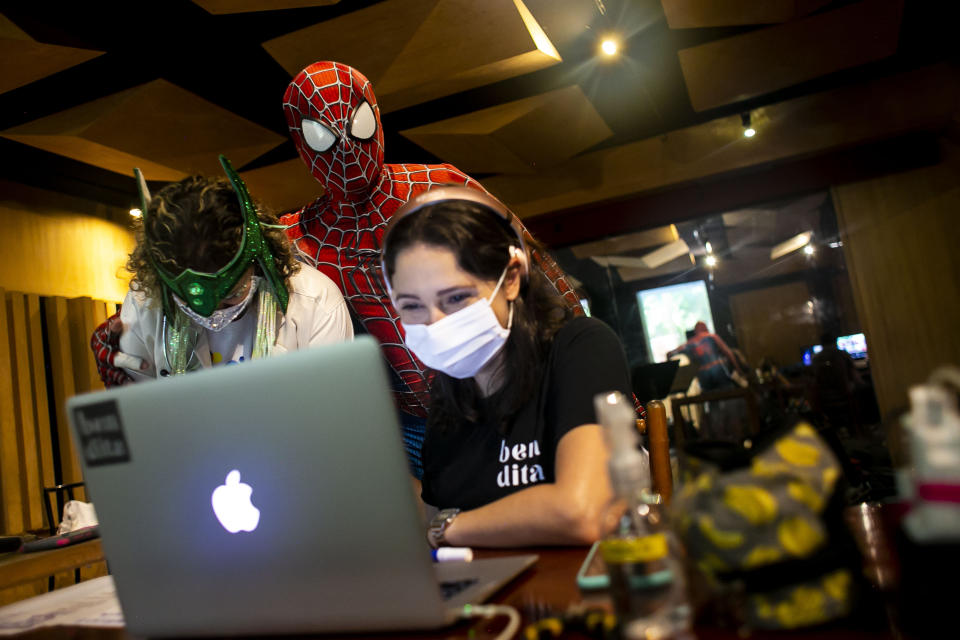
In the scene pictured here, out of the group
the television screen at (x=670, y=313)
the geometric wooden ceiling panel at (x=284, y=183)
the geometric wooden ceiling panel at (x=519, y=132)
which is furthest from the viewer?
the television screen at (x=670, y=313)

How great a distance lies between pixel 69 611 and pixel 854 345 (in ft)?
20.8

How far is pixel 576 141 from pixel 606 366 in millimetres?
4441

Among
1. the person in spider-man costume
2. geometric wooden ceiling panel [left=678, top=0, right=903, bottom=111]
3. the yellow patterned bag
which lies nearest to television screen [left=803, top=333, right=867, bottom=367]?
geometric wooden ceiling panel [left=678, top=0, right=903, bottom=111]

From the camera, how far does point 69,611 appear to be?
104 centimetres

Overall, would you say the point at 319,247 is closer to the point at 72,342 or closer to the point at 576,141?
the point at 576,141

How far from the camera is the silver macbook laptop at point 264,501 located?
25.3 inches

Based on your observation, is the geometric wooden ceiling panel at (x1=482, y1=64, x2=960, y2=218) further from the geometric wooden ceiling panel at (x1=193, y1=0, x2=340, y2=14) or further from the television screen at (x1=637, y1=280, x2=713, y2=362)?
the geometric wooden ceiling panel at (x1=193, y1=0, x2=340, y2=14)

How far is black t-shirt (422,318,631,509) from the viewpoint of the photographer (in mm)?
1225

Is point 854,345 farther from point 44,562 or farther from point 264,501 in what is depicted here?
point 264,501

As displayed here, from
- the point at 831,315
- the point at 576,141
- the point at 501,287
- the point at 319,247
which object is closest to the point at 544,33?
the point at 576,141

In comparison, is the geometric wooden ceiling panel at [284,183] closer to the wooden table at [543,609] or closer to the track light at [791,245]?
the track light at [791,245]

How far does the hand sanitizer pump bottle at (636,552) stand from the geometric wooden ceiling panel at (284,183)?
476 centimetres

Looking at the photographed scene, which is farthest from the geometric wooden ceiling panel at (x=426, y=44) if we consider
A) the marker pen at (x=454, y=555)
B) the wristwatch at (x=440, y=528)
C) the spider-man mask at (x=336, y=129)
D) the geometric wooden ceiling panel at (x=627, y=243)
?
the marker pen at (x=454, y=555)

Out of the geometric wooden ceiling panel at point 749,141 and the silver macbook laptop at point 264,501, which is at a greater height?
the geometric wooden ceiling panel at point 749,141
